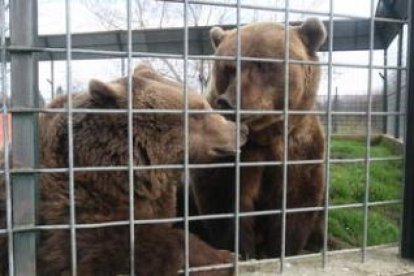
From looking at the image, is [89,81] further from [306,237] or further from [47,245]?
[306,237]

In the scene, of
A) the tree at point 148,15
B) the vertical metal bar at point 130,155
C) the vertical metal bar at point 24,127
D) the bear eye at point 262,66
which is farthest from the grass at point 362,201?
the tree at point 148,15

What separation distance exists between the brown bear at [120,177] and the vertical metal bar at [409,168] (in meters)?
0.83

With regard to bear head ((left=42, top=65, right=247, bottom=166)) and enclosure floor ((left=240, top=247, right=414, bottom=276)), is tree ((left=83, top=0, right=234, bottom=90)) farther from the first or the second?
enclosure floor ((left=240, top=247, right=414, bottom=276))

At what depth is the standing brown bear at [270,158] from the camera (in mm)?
3414

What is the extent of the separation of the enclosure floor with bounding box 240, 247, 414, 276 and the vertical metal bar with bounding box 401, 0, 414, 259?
96mm

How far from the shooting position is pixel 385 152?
8.78 meters

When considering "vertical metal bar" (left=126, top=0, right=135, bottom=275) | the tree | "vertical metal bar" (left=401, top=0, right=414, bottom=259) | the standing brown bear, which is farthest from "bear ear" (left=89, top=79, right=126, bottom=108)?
the tree

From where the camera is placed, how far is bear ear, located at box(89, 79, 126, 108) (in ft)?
8.32

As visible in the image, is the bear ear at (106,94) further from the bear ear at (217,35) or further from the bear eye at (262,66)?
the bear ear at (217,35)

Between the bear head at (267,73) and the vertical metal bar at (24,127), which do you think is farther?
the bear head at (267,73)

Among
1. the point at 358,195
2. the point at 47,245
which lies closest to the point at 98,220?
the point at 47,245

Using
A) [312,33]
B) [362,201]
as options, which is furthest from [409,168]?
[312,33]

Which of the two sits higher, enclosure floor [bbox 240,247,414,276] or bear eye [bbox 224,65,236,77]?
bear eye [bbox 224,65,236,77]

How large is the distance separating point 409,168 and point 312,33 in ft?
4.32
